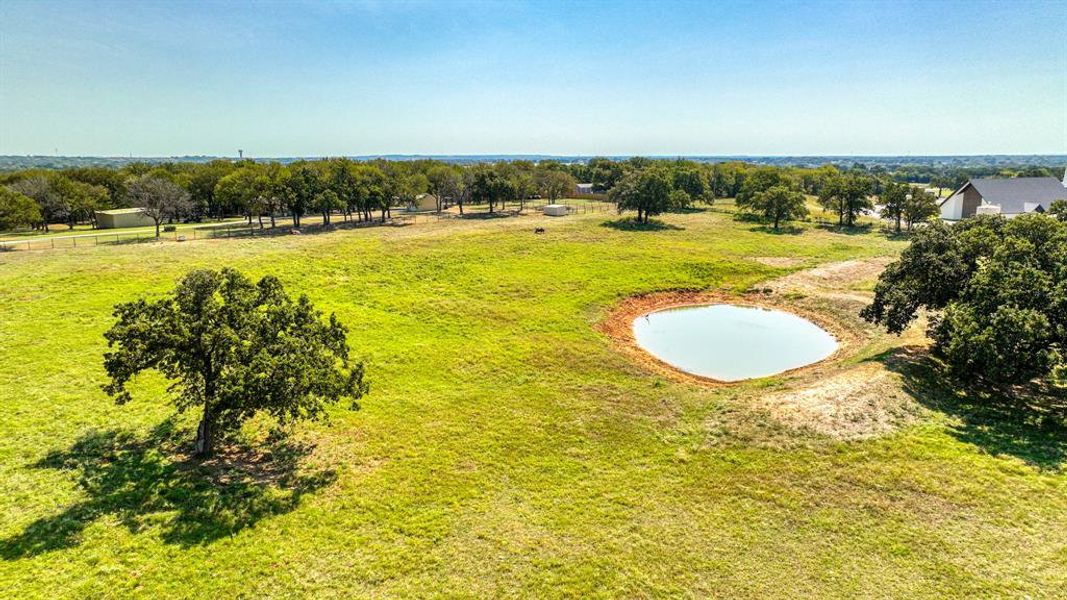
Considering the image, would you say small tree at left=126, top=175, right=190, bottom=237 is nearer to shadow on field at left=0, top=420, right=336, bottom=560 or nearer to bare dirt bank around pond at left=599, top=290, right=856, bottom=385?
shadow on field at left=0, top=420, right=336, bottom=560

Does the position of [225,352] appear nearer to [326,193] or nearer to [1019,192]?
[326,193]

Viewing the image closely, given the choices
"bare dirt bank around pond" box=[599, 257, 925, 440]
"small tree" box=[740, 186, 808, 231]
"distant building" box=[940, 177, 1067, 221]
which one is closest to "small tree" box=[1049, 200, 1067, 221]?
"bare dirt bank around pond" box=[599, 257, 925, 440]

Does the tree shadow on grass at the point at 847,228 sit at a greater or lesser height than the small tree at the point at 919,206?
lesser

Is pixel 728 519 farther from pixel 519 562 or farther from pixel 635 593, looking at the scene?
pixel 519 562

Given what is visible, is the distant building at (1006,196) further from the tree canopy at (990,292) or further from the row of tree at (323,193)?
the tree canopy at (990,292)

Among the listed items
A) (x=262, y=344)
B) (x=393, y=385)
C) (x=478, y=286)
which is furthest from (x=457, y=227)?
(x=262, y=344)

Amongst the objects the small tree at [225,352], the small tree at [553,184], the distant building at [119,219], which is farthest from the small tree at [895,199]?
the distant building at [119,219]
